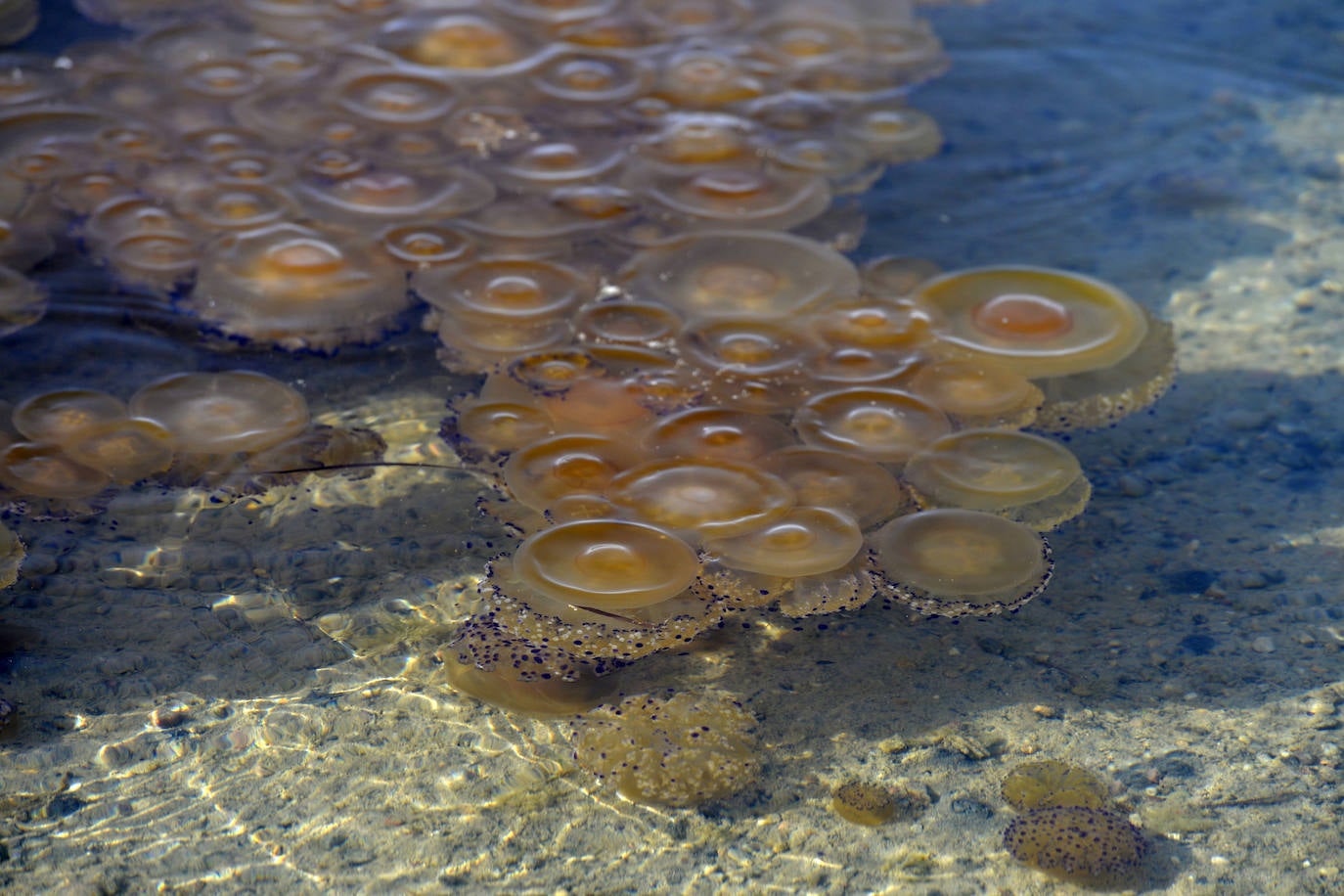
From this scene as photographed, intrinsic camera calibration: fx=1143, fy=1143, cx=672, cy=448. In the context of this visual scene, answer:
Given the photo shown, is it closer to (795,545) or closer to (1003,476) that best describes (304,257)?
(795,545)

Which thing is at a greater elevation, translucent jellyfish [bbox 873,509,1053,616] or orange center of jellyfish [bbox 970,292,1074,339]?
orange center of jellyfish [bbox 970,292,1074,339]

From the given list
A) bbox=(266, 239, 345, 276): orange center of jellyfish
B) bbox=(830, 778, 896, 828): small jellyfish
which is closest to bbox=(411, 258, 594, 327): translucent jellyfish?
bbox=(266, 239, 345, 276): orange center of jellyfish

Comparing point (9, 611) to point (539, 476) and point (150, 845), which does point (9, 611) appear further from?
point (539, 476)

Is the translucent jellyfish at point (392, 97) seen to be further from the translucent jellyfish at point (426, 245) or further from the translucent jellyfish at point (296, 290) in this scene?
the translucent jellyfish at point (296, 290)

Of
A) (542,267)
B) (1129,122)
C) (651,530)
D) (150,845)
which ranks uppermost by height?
(1129,122)

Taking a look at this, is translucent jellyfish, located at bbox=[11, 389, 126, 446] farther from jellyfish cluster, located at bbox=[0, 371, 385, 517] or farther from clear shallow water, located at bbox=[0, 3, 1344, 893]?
clear shallow water, located at bbox=[0, 3, 1344, 893]

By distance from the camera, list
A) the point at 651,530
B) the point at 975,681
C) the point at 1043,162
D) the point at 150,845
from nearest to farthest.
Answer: the point at 150,845 → the point at 975,681 → the point at 651,530 → the point at 1043,162

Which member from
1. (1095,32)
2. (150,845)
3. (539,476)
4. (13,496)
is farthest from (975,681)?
(1095,32)

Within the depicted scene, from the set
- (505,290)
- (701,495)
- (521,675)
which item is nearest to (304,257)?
(505,290)
